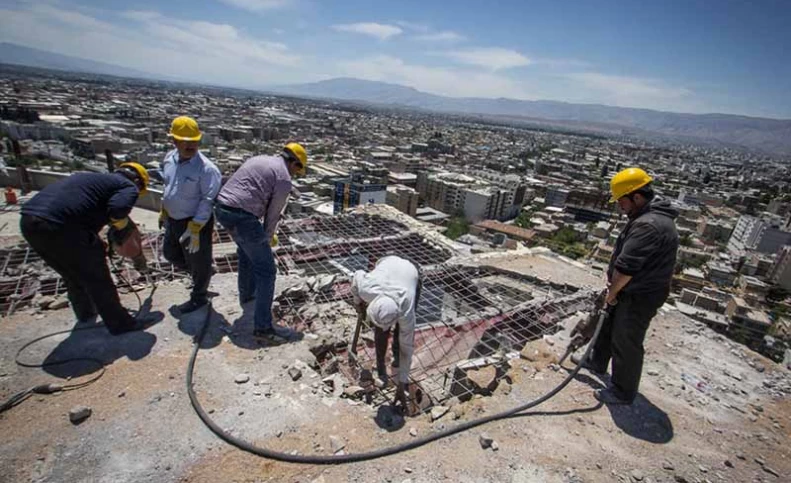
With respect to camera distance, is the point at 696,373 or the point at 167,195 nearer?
the point at 167,195

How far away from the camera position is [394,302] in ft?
9.02

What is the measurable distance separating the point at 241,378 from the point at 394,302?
1.42m

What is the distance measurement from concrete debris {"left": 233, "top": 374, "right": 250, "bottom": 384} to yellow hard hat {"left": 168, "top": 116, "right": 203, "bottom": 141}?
212 cm

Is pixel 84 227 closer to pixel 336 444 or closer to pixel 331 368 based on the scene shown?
pixel 331 368

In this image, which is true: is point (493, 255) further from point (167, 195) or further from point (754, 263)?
point (754, 263)

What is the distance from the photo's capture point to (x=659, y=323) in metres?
5.16

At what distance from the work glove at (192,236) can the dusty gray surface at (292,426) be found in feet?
2.55

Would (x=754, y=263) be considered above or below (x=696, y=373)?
below

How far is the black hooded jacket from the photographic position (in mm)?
2916

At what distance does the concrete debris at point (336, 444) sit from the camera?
252cm

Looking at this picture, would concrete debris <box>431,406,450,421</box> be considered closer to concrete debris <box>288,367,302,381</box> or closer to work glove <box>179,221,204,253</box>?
concrete debris <box>288,367,302,381</box>

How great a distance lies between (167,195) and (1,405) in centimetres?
189

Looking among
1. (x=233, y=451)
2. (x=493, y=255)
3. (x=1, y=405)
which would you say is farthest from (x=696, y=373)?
(x=1, y=405)

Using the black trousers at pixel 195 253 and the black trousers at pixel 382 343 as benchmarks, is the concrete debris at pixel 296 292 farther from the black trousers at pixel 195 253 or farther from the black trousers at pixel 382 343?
the black trousers at pixel 382 343
